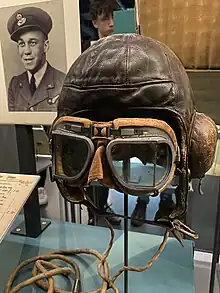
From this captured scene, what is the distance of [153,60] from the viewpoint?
61 centimetres

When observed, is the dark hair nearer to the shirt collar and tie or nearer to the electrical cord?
the shirt collar and tie

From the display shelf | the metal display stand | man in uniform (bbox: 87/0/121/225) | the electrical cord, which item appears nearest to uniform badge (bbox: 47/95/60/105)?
the metal display stand

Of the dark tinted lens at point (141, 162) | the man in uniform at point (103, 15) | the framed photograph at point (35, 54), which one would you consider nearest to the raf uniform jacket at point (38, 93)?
the framed photograph at point (35, 54)

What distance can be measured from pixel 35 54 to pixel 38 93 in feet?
0.36

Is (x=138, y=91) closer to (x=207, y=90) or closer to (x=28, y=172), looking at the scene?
(x=207, y=90)

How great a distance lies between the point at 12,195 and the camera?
0.90m

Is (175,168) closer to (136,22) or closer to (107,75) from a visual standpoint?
(107,75)

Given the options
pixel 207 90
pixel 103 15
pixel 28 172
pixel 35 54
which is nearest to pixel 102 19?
pixel 103 15

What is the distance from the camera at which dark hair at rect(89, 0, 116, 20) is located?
1.07 meters

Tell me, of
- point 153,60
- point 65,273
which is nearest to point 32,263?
point 65,273

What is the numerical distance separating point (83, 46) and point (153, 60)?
350 millimetres

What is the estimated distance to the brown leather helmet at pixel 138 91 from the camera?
594 millimetres

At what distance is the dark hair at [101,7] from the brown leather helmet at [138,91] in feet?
1.59

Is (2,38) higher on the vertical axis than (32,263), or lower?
higher
